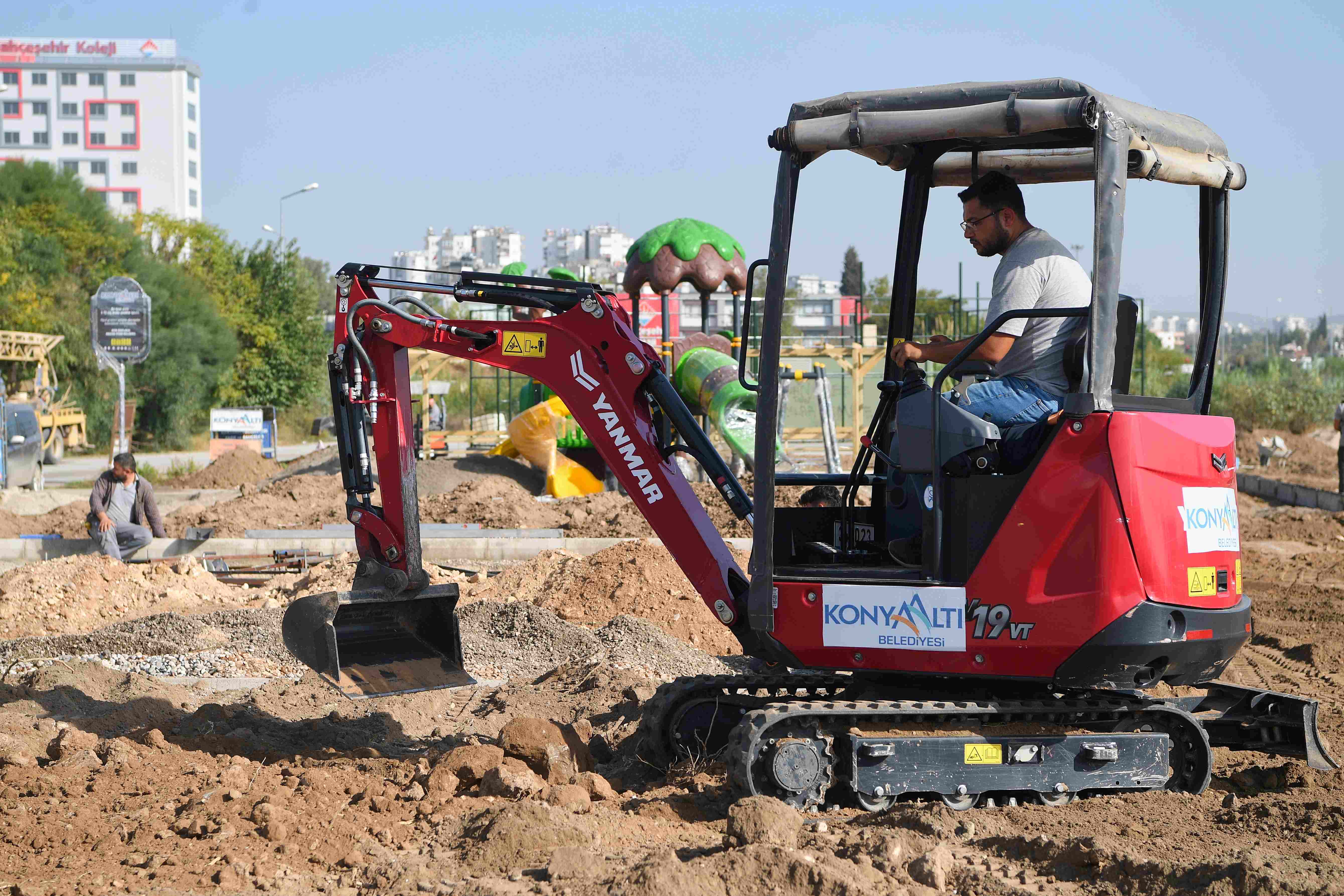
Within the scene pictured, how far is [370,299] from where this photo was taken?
568 cm

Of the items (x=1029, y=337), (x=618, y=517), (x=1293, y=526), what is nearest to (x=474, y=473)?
→ (x=618, y=517)

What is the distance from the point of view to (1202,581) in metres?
4.72

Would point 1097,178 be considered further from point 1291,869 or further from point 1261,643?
point 1261,643

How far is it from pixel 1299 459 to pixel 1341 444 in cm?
811

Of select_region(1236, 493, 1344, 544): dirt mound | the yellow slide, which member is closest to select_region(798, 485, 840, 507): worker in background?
select_region(1236, 493, 1344, 544): dirt mound

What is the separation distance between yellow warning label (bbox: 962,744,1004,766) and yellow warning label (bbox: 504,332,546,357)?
2.45 metres

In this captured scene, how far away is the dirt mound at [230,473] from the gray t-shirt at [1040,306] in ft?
55.8

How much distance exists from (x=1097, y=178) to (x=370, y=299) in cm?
315

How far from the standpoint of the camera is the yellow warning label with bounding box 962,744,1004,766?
4.79 meters

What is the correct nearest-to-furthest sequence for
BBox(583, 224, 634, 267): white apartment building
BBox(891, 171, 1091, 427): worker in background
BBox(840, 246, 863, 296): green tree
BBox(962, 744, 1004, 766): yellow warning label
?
1. BBox(891, 171, 1091, 427): worker in background
2. BBox(962, 744, 1004, 766): yellow warning label
3. BBox(840, 246, 863, 296): green tree
4. BBox(583, 224, 634, 267): white apartment building

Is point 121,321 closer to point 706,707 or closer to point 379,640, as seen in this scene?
point 379,640

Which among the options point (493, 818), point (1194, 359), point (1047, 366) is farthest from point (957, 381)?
point (493, 818)

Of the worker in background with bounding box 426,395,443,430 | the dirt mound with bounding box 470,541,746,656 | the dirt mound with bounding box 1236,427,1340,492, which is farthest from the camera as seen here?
the worker in background with bounding box 426,395,443,430

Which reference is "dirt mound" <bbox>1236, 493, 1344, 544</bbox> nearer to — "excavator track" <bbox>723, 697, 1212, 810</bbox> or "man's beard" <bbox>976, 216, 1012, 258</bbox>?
"excavator track" <bbox>723, 697, 1212, 810</bbox>
